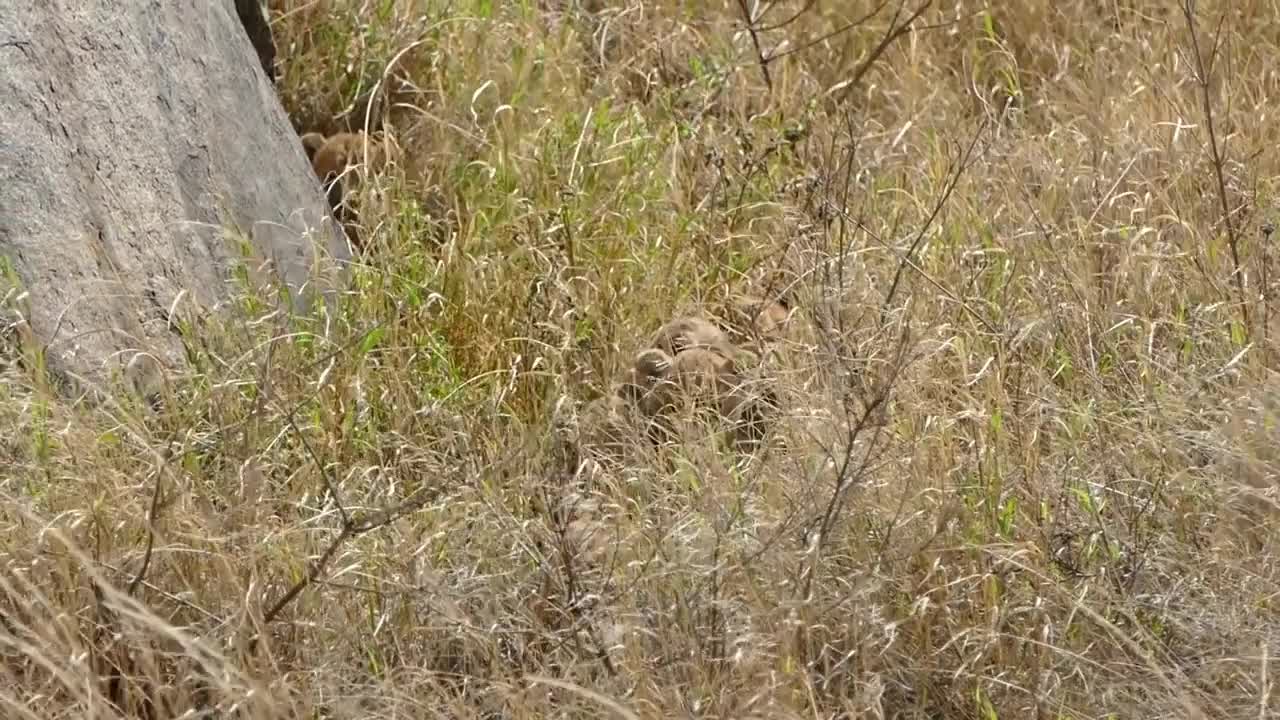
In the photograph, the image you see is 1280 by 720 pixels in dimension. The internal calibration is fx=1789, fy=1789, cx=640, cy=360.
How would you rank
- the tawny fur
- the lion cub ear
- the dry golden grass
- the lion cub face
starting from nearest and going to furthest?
the dry golden grass
the tawny fur
the lion cub face
the lion cub ear

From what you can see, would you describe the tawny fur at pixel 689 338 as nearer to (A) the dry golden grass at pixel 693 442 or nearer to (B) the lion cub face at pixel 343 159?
(A) the dry golden grass at pixel 693 442

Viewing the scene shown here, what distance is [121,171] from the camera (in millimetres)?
3244

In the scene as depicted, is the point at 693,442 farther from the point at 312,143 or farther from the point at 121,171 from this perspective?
the point at 312,143

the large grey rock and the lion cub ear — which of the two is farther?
the lion cub ear

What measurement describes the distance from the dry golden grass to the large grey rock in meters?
0.13

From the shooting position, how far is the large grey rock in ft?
10.1

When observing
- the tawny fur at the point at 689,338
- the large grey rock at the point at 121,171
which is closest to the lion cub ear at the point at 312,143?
the large grey rock at the point at 121,171

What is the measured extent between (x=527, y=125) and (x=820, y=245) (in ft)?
3.58

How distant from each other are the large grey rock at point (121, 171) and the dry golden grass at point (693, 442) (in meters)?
0.13

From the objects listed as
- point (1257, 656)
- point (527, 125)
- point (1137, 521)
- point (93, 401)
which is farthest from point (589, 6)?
point (1257, 656)

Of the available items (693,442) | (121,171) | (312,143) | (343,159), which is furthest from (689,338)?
(312,143)

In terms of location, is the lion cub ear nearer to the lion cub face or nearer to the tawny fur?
the lion cub face

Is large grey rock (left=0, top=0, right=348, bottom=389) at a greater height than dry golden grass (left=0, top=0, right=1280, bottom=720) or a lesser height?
greater

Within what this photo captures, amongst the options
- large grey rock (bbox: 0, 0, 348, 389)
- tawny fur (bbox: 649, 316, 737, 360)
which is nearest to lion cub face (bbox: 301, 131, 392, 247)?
large grey rock (bbox: 0, 0, 348, 389)
